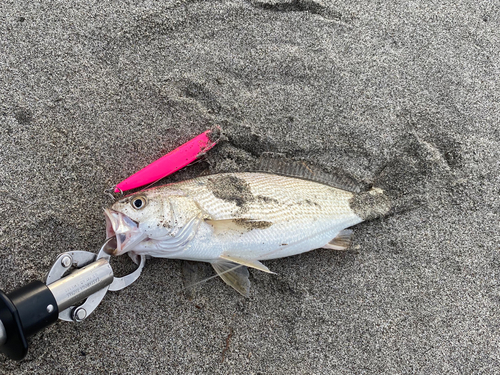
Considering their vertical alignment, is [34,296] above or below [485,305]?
above

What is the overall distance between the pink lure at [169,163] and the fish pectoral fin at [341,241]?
1.19 meters

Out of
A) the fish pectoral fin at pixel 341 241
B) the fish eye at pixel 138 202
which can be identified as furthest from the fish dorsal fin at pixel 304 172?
the fish eye at pixel 138 202

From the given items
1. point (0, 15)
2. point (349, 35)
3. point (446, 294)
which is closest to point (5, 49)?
point (0, 15)

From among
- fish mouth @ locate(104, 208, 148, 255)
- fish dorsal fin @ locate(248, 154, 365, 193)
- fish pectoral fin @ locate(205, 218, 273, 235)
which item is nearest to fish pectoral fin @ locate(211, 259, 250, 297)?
fish pectoral fin @ locate(205, 218, 273, 235)

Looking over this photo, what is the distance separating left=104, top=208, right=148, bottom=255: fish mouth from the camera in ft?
7.30

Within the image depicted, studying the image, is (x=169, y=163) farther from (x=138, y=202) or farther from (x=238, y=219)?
(x=238, y=219)

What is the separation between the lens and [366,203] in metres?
2.71

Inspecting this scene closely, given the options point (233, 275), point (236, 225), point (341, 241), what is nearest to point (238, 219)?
point (236, 225)

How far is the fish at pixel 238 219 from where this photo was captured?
2293 millimetres

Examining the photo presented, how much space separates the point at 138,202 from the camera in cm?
228

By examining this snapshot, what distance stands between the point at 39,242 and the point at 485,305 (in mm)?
3363

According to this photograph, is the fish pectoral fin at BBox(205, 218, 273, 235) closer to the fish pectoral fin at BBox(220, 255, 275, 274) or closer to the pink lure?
the fish pectoral fin at BBox(220, 255, 275, 274)

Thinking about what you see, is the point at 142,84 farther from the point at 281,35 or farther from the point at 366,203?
the point at 366,203

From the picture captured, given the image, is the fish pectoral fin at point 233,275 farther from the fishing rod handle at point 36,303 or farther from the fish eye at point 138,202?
the fishing rod handle at point 36,303
